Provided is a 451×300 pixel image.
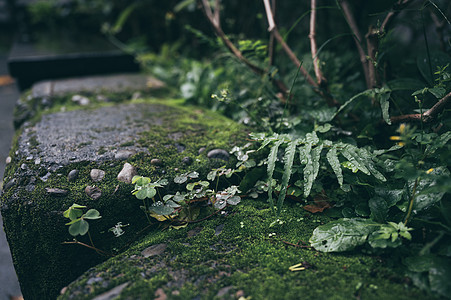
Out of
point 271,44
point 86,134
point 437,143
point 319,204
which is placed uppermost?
point 271,44

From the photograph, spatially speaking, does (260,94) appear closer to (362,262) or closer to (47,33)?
(362,262)

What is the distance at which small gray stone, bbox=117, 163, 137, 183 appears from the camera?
1662 millimetres

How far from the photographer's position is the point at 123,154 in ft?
5.99

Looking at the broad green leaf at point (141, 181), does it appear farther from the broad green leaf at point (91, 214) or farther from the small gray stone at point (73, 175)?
the small gray stone at point (73, 175)

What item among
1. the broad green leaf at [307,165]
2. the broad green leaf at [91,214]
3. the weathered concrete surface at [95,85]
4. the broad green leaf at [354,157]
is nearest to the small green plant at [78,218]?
the broad green leaf at [91,214]

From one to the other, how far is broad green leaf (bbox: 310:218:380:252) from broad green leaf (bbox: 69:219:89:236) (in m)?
1.01

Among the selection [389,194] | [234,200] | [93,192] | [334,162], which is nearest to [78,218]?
[93,192]

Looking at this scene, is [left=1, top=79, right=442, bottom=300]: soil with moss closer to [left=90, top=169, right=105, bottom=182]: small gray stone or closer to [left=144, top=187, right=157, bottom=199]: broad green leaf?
[left=90, top=169, right=105, bottom=182]: small gray stone

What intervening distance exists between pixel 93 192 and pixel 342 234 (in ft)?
4.00

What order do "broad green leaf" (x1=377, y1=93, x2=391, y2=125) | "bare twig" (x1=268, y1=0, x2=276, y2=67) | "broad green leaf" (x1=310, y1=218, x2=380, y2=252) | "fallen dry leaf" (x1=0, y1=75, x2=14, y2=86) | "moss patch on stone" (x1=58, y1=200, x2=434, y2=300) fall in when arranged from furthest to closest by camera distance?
"fallen dry leaf" (x1=0, y1=75, x2=14, y2=86) → "bare twig" (x1=268, y1=0, x2=276, y2=67) → "broad green leaf" (x1=377, y1=93, x2=391, y2=125) → "broad green leaf" (x1=310, y1=218, x2=380, y2=252) → "moss patch on stone" (x1=58, y1=200, x2=434, y2=300)

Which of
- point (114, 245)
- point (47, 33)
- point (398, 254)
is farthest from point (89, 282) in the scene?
point (47, 33)

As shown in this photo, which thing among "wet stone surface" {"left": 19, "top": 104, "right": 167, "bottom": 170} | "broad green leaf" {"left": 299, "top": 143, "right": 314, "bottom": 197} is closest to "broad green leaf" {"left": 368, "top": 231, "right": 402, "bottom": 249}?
"broad green leaf" {"left": 299, "top": 143, "right": 314, "bottom": 197}

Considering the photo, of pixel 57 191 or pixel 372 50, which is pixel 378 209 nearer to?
pixel 372 50

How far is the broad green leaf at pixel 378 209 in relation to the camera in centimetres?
135
